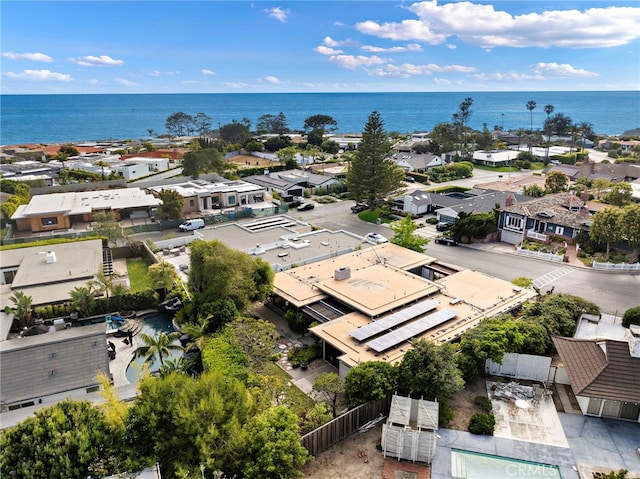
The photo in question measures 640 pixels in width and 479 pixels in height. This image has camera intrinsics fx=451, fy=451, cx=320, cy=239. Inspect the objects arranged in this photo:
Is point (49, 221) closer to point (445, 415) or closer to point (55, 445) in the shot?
point (55, 445)

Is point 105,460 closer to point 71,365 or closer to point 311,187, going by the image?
point 71,365

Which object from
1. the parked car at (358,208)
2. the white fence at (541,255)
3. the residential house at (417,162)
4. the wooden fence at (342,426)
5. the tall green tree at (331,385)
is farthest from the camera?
the residential house at (417,162)

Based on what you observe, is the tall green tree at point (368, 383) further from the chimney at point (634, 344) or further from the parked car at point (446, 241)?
the parked car at point (446, 241)

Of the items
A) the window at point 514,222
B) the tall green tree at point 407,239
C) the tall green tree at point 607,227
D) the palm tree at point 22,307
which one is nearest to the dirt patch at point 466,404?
the tall green tree at point 407,239

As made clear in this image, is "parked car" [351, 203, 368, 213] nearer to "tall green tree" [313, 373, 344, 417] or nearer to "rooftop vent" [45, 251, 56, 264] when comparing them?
"rooftop vent" [45, 251, 56, 264]

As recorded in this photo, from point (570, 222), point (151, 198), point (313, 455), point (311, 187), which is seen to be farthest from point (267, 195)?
point (313, 455)

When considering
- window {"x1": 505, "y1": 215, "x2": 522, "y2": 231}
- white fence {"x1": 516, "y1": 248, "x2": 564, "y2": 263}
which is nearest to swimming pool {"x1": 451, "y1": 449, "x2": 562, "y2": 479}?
white fence {"x1": 516, "y1": 248, "x2": 564, "y2": 263}

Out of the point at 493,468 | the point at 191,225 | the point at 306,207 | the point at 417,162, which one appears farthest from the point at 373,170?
the point at 493,468
